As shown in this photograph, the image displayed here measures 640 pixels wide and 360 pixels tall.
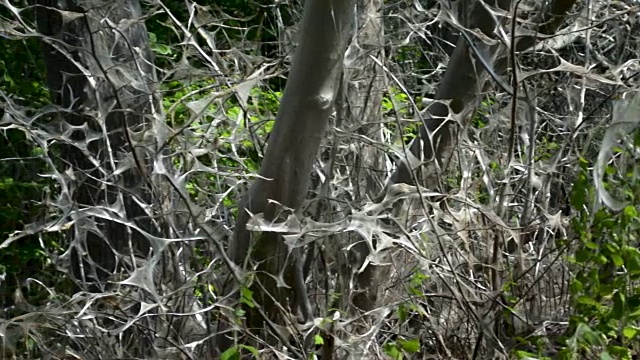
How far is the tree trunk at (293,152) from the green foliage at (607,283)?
1056mm

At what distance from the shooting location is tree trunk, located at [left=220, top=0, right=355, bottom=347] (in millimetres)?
3830

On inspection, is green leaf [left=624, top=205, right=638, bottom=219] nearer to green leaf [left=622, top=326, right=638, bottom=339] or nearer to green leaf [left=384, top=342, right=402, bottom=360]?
green leaf [left=622, top=326, right=638, bottom=339]

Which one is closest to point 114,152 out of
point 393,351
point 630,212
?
point 393,351

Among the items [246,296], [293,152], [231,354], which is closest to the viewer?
[231,354]

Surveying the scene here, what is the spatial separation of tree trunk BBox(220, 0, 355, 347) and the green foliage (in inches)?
41.6

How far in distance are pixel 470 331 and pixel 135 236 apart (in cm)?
189

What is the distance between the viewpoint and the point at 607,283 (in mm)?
3766

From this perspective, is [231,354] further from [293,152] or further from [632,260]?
[632,260]

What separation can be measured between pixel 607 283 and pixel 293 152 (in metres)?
1.35

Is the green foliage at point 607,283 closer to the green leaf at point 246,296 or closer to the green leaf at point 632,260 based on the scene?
the green leaf at point 632,260

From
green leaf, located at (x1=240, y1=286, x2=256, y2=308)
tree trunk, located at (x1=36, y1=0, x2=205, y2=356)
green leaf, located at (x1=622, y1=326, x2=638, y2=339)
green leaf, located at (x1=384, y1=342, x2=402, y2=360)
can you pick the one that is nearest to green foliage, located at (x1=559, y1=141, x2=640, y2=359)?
green leaf, located at (x1=622, y1=326, x2=638, y2=339)

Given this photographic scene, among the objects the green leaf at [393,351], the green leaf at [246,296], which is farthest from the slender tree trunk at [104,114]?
the green leaf at [393,351]

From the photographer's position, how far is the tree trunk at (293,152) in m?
3.83

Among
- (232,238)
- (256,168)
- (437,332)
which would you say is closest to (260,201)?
(232,238)
